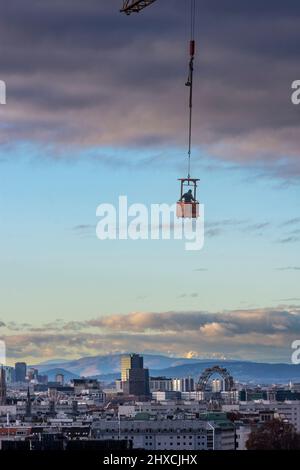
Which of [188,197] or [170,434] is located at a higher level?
[188,197]

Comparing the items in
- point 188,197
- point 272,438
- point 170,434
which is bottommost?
point 272,438

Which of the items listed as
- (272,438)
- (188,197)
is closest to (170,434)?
(272,438)

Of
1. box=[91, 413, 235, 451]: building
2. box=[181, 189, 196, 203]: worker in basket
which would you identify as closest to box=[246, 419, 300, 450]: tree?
box=[91, 413, 235, 451]: building

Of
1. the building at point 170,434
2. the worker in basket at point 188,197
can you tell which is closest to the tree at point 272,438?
the building at point 170,434

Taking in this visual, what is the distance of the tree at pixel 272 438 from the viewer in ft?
369

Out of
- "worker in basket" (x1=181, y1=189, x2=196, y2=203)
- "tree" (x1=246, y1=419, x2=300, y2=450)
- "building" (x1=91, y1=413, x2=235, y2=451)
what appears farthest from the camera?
"building" (x1=91, y1=413, x2=235, y2=451)

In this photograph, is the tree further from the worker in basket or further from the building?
the worker in basket

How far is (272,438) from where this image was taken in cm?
11894

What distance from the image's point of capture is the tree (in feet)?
369

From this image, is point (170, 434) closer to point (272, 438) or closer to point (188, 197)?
point (272, 438)
